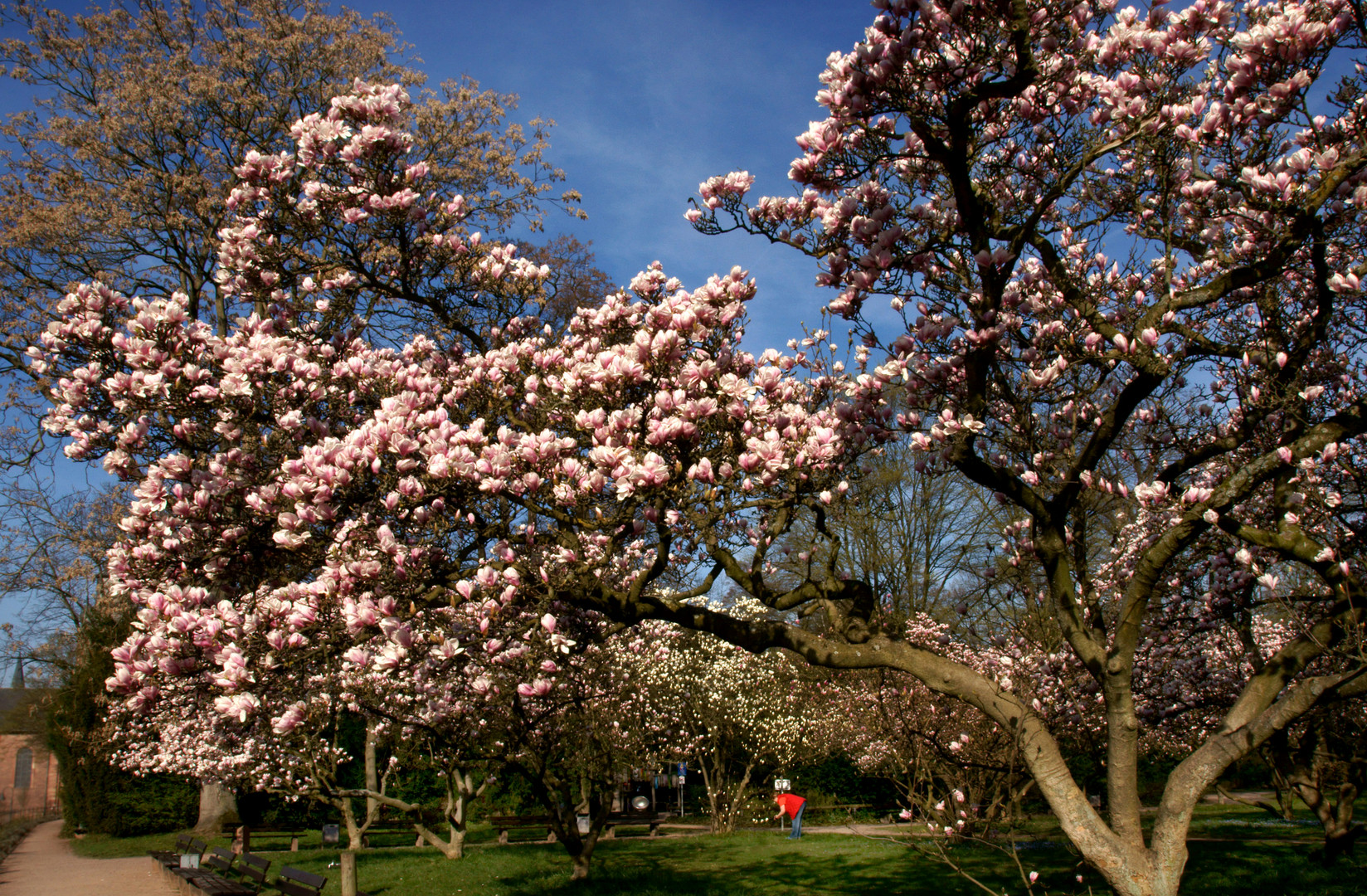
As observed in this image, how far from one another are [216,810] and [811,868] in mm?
13496

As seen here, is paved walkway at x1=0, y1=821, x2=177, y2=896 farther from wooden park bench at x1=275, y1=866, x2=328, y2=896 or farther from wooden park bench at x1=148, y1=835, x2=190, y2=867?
wooden park bench at x1=275, y1=866, x2=328, y2=896

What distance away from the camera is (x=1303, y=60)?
4.08 metres

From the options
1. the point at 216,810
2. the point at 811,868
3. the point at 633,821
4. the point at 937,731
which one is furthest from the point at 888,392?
the point at 633,821

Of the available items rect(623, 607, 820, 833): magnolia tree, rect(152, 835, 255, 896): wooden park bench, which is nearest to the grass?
rect(152, 835, 255, 896): wooden park bench

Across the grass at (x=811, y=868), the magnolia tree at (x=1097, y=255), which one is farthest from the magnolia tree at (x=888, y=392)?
the grass at (x=811, y=868)

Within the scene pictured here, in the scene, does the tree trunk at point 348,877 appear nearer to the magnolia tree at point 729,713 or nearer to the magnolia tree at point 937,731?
the magnolia tree at point 937,731

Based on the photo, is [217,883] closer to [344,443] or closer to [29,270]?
[344,443]

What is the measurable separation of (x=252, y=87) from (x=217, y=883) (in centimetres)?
1174

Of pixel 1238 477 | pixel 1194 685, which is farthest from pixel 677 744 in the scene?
pixel 1238 477

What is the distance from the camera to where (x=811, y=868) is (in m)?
12.0

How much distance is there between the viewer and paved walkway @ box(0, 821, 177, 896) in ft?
39.1

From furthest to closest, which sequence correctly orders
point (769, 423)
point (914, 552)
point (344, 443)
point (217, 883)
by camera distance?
point (914, 552), point (217, 883), point (769, 423), point (344, 443)

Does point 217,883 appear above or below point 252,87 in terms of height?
below

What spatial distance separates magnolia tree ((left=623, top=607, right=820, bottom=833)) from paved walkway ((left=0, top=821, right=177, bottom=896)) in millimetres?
9451
